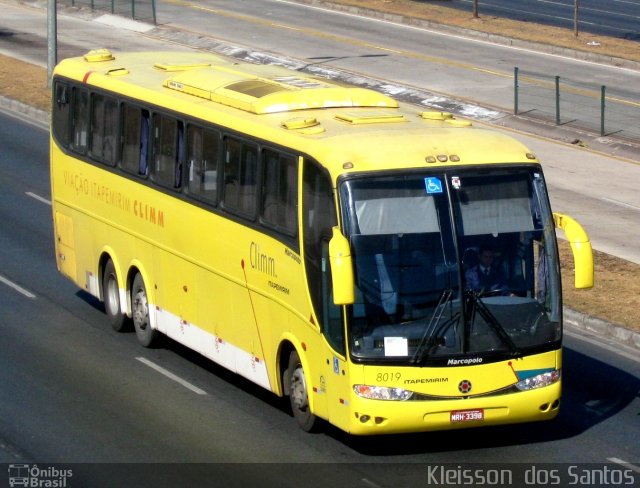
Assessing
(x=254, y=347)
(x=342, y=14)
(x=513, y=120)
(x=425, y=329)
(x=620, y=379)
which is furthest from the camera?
(x=342, y=14)

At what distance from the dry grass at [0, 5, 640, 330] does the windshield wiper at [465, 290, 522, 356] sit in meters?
5.28

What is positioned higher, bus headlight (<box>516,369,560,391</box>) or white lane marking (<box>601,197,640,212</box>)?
bus headlight (<box>516,369,560,391</box>)

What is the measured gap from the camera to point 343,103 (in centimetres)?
1321

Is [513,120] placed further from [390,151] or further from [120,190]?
[390,151]

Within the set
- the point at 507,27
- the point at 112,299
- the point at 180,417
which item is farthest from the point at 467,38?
the point at 180,417

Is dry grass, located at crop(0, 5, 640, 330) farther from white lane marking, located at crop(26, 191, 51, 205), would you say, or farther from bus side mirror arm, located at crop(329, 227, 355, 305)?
white lane marking, located at crop(26, 191, 51, 205)

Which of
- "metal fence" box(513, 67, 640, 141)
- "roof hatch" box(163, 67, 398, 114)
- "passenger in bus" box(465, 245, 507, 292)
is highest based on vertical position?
"roof hatch" box(163, 67, 398, 114)

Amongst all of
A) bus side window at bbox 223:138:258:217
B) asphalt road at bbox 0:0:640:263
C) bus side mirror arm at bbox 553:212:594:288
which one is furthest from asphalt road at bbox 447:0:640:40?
bus side mirror arm at bbox 553:212:594:288

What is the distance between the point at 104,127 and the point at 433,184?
19.1 ft

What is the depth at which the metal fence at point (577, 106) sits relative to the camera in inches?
1185

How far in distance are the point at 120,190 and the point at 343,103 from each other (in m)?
3.35

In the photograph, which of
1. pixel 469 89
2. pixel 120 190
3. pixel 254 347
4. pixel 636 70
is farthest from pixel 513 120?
pixel 254 347

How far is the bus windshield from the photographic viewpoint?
10898mm

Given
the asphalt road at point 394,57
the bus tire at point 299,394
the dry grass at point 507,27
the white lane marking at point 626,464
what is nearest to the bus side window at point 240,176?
the bus tire at point 299,394
